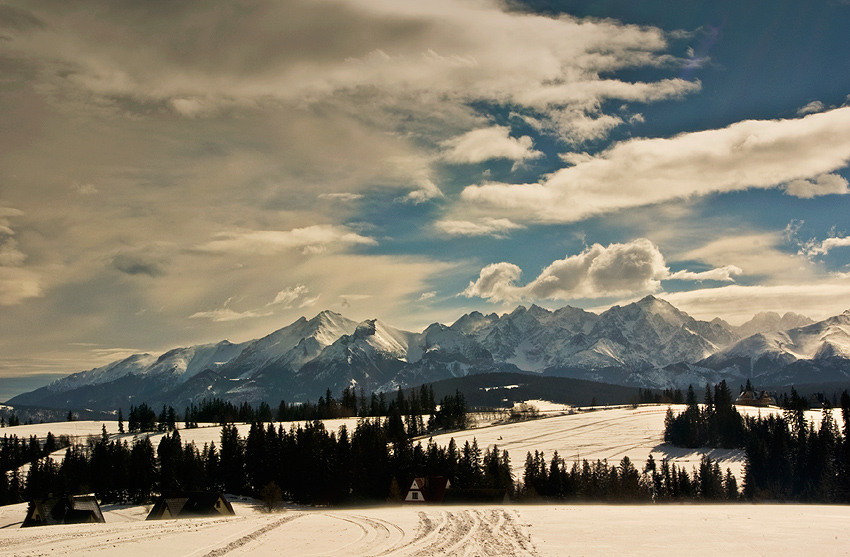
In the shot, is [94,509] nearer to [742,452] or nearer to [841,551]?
[841,551]

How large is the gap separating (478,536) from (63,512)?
6696 cm

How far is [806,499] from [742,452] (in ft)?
171

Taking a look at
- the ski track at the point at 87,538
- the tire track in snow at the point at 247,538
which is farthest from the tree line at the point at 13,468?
the tire track in snow at the point at 247,538

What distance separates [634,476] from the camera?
106 meters

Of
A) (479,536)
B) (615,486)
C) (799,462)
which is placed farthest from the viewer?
(799,462)

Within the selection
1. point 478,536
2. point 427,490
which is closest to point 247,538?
point 478,536

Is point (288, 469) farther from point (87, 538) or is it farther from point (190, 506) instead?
point (87, 538)

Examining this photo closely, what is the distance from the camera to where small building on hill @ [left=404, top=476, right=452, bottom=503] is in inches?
3669

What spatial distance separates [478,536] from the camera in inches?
1609

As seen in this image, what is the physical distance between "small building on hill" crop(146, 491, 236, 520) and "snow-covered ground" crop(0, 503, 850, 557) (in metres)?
29.2

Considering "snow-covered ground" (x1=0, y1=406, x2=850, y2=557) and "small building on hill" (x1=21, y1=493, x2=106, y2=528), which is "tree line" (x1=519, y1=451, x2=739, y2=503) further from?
"small building on hill" (x1=21, y1=493, x2=106, y2=528)

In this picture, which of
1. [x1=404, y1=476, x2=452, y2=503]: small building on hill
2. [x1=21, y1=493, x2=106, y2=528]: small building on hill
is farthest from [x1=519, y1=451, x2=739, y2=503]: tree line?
[x1=21, y1=493, x2=106, y2=528]: small building on hill

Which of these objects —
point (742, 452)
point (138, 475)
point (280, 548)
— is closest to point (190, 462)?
point (138, 475)

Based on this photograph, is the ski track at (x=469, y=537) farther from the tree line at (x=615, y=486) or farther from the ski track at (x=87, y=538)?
the tree line at (x=615, y=486)
